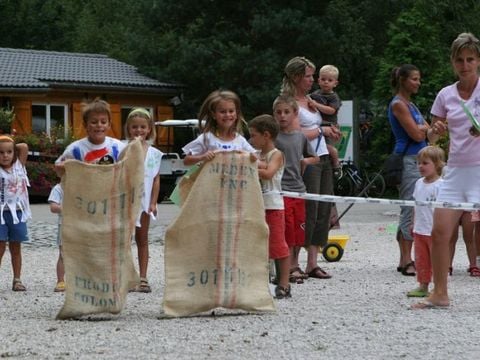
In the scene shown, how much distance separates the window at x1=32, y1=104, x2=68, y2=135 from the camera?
4147cm

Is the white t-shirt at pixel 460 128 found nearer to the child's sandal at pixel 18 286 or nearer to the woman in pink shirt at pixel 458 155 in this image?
the woman in pink shirt at pixel 458 155

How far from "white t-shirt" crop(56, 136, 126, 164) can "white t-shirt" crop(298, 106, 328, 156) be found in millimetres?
2384

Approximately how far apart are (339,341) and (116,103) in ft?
123

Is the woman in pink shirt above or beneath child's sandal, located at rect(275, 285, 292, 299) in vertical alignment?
above

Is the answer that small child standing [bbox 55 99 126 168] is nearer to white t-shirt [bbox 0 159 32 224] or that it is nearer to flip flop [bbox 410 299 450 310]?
white t-shirt [bbox 0 159 32 224]

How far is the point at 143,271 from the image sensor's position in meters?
9.97

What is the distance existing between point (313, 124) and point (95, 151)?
2668 mm

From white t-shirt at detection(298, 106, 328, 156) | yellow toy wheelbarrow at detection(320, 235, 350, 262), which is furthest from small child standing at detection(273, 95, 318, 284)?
yellow toy wheelbarrow at detection(320, 235, 350, 262)

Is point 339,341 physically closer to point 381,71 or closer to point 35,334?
point 35,334

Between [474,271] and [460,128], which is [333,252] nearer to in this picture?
[474,271]

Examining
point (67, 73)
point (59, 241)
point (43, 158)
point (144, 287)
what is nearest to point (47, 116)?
point (67, 73)

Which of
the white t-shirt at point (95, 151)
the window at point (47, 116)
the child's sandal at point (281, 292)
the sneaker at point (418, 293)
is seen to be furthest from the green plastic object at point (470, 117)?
the window at point (47, 116)

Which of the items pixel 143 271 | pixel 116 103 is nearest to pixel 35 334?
pixel 143 271

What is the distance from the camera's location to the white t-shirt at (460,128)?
26.5 ft
